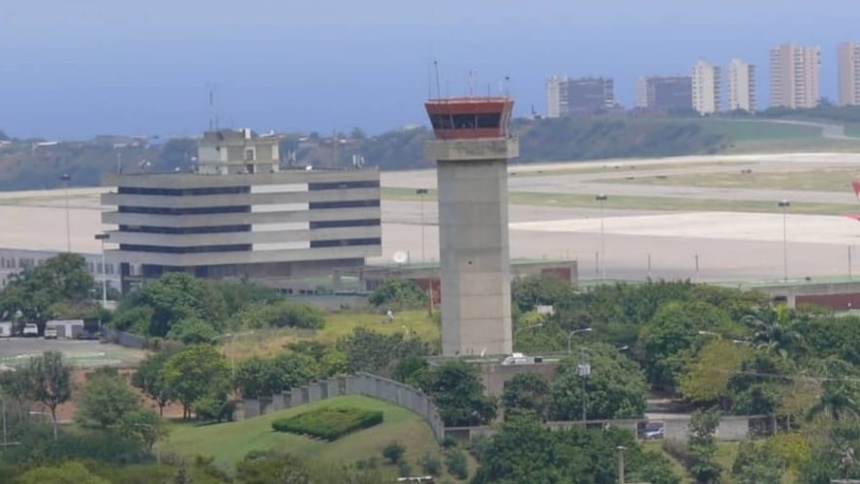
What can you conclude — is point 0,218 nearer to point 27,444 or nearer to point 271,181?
point 271,181

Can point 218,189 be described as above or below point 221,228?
above

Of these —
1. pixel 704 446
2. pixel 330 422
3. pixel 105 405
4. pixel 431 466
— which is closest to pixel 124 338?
pixel 105 405

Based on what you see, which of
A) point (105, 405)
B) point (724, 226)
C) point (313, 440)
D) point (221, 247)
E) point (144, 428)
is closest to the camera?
point (313, 440)

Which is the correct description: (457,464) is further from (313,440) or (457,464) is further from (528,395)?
(313,440)

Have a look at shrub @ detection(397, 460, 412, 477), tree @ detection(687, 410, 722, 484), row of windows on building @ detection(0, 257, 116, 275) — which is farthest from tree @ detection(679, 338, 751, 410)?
row of windows on building @ detection(0, 257, 116, 275)

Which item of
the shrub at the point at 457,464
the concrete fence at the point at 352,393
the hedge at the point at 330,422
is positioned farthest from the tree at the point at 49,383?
the shrub at the point at 457,464

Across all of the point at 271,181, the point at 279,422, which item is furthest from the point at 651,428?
the point at 271,181

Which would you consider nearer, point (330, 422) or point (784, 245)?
point (330, 422)
